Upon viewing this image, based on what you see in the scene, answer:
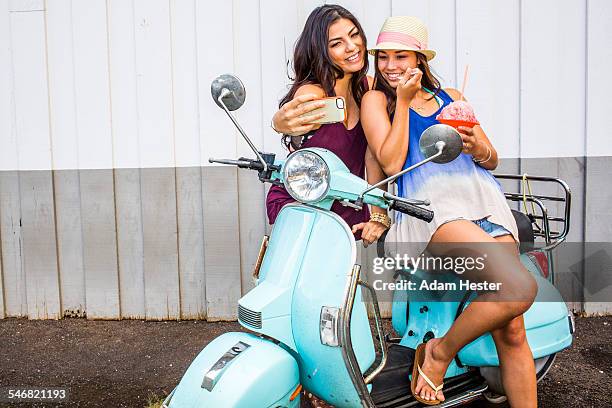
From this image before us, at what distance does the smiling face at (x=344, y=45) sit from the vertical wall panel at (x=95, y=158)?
6.38 feet

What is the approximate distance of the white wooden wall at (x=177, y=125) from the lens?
3463 millimetres

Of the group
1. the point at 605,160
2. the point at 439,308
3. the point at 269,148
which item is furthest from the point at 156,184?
the point at 605,160

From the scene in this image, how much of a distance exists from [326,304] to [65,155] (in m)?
2.61

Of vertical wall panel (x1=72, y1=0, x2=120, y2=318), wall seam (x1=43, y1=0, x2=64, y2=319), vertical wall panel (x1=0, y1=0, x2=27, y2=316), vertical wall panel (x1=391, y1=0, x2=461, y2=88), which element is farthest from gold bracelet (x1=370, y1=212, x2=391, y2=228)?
vertical wall panel (x1=0, y1=0, x2=27, y2=316)

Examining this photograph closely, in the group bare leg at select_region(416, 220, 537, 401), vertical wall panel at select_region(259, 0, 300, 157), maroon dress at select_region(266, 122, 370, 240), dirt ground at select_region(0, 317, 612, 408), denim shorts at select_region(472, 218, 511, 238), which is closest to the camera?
bare leg at select_region(416, 220, 537, 401)

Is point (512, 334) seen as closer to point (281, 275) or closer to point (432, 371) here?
point (432, 371)

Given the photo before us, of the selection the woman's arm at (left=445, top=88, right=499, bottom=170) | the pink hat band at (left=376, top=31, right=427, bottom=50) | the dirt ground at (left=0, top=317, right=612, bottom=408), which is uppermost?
the pink hat band at (left=376, top=31, right=427, bottom=50)

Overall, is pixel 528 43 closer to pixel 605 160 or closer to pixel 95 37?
pixel 605 160

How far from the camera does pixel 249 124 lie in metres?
3.62

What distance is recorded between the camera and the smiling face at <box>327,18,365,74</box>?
2.21m

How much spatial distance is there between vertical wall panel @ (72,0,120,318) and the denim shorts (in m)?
2.42

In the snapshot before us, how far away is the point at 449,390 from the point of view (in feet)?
6.90

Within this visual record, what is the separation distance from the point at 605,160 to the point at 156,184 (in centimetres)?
262

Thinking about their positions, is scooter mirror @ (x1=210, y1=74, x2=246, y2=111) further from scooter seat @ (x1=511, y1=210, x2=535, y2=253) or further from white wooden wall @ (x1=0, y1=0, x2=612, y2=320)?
white wooden wall @ (x1=0, y1=0, x2=612, y2=320)
